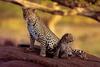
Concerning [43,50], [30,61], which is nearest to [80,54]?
[43,50]

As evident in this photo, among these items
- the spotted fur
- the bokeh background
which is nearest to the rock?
the spotted fur

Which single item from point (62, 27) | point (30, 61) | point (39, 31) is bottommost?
point (30, 61)

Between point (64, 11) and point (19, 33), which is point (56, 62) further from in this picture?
point (19, 33)

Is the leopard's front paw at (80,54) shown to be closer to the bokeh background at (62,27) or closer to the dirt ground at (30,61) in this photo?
the dirt ground at (30,61)

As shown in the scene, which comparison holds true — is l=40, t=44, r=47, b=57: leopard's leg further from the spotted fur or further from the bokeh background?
the bokeh background

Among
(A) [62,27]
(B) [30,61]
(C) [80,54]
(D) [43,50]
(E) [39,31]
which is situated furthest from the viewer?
(A) [62,27]

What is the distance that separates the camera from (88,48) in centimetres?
1504

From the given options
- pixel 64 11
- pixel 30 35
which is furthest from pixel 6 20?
pixel 30 35

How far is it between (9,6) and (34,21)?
1397 cm

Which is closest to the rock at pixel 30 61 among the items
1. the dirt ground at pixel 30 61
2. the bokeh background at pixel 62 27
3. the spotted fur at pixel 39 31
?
the dirt ground at pixel 30 61

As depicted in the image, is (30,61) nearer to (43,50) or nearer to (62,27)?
(43,50)

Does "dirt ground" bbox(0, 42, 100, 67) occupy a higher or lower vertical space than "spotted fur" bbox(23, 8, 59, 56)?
lower

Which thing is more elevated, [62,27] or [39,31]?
[62,27]

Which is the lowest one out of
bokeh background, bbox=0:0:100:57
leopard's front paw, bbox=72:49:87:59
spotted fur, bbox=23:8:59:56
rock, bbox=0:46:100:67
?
rock, bbox=0:46:100:67
